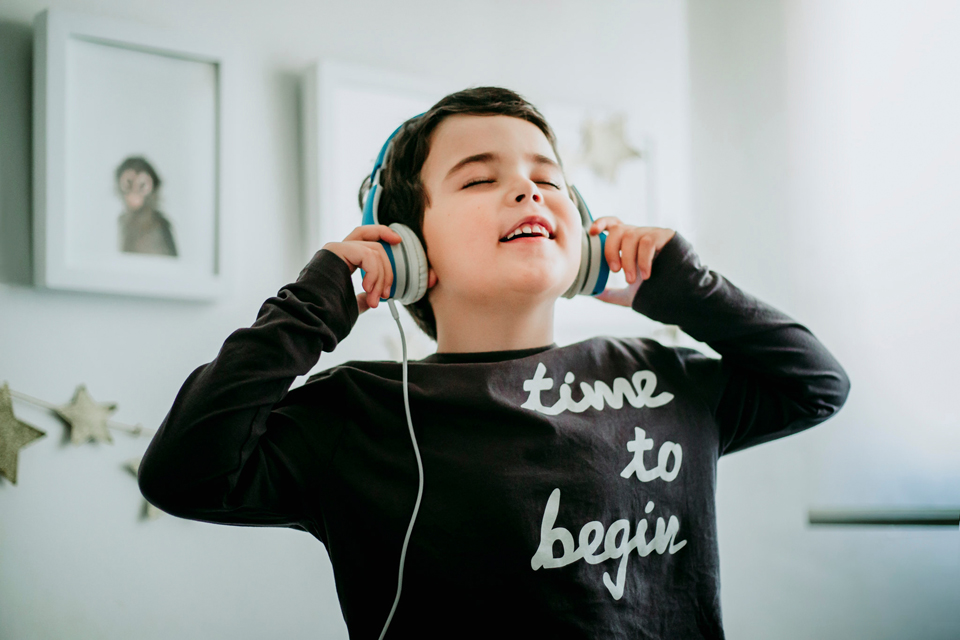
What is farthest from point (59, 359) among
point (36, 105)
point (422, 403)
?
point (422, 403)

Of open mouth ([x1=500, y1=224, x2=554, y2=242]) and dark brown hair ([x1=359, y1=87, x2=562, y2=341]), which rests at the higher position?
dark brown hair ([x1=359, y1=87, x2=562, y2=341])

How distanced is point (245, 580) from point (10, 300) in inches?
22.4

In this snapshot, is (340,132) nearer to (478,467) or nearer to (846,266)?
(478,467)

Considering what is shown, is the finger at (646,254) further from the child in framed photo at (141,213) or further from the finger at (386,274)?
the child in framed photo at (141,213)

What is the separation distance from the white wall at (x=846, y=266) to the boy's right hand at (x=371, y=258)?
113 cm

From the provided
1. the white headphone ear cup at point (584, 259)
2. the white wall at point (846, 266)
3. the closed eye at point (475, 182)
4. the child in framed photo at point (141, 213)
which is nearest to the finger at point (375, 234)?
the closed eye at point (475, 182)

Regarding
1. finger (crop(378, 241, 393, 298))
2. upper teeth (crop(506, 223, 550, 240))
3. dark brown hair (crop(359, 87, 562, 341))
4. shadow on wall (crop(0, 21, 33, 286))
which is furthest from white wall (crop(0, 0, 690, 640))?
upper teeth (crop(506, 223, 550, 240))

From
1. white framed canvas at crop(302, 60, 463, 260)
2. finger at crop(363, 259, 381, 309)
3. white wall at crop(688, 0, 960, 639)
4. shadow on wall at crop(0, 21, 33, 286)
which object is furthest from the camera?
→ white wall at crop(688, 0, 960, 639)

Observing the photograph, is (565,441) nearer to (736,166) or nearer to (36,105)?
(36,105)

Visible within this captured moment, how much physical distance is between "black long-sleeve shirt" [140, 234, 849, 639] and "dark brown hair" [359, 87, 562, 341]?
160 mm

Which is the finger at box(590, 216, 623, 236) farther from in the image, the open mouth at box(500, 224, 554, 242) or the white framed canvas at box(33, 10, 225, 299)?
the white framed canvas at box(33, 10, 225, 299)

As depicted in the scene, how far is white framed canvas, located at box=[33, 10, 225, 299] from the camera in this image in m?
1.09

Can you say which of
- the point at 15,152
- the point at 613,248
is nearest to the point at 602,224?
the point at 613,248

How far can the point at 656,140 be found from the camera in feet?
6.06
